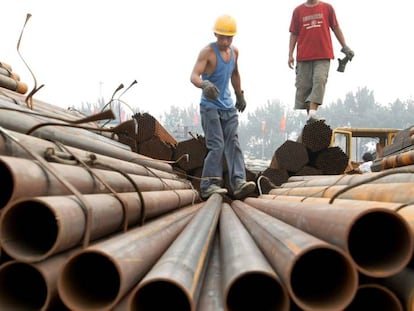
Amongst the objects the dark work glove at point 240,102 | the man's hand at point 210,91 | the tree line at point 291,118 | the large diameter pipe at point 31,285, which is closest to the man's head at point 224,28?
the man's hand at point 210,91

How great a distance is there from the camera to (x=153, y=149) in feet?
20.1

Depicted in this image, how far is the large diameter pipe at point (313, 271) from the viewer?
1.51m

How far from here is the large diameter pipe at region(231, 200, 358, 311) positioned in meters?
1.51

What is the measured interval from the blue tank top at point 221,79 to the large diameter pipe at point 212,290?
3295mm

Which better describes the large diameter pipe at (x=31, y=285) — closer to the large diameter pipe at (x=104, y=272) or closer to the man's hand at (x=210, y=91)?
the large diameter pipe at (x=104, y=272)

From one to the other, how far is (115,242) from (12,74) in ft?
14.3

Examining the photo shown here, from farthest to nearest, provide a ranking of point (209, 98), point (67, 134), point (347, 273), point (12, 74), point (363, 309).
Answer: point (12, 74)
point (209, 98)
point (67, 134)
point (363, 309)
point (347, 273)

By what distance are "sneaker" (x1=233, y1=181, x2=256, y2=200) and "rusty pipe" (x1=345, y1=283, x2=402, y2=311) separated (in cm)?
400

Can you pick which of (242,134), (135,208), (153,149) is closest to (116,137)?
(153,149)

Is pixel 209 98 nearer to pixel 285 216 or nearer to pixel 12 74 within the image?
pixel 12 74

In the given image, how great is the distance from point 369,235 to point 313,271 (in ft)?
0.78

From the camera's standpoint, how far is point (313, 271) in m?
1.76

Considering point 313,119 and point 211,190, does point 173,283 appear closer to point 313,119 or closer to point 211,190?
point 211,190

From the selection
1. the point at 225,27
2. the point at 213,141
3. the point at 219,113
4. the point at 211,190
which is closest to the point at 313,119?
the point at 219,113
